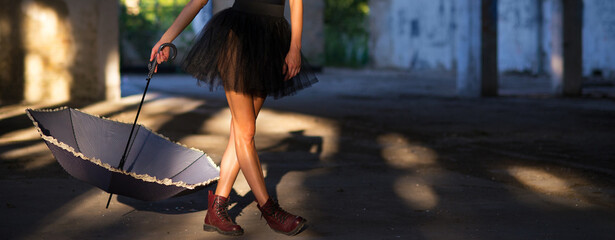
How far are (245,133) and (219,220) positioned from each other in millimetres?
406

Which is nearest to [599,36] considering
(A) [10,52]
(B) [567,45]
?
(B) [567,45]

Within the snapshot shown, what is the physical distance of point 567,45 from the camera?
13117 millimetres

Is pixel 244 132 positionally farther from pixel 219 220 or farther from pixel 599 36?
pixel 599 36

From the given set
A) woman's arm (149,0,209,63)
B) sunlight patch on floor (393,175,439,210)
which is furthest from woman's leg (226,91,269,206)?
sunlight patch on floor (393,175,439,210)

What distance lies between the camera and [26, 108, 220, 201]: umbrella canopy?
3408mm

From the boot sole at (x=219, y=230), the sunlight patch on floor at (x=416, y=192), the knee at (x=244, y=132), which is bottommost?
the sunlight patch on floor at (x=416, y=192)

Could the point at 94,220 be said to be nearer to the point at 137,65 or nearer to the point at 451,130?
the point at 451,130

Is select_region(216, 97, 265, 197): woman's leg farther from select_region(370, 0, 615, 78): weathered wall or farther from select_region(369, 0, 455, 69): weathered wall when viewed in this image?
select_region(369, 0, 455, 69): weathered wall

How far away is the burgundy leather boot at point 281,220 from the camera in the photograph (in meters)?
3.49

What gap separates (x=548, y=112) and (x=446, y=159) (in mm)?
4427

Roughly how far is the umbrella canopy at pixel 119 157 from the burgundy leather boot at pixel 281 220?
331mm

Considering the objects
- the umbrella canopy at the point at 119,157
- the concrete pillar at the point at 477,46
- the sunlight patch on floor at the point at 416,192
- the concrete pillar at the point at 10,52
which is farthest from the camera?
the concrete pillar at the point at 477,46

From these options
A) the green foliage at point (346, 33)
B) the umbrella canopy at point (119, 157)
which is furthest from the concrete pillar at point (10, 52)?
the green foliage at point (346, 33)

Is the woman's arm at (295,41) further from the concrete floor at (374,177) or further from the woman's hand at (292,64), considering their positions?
the concrete floor at (374,177)
